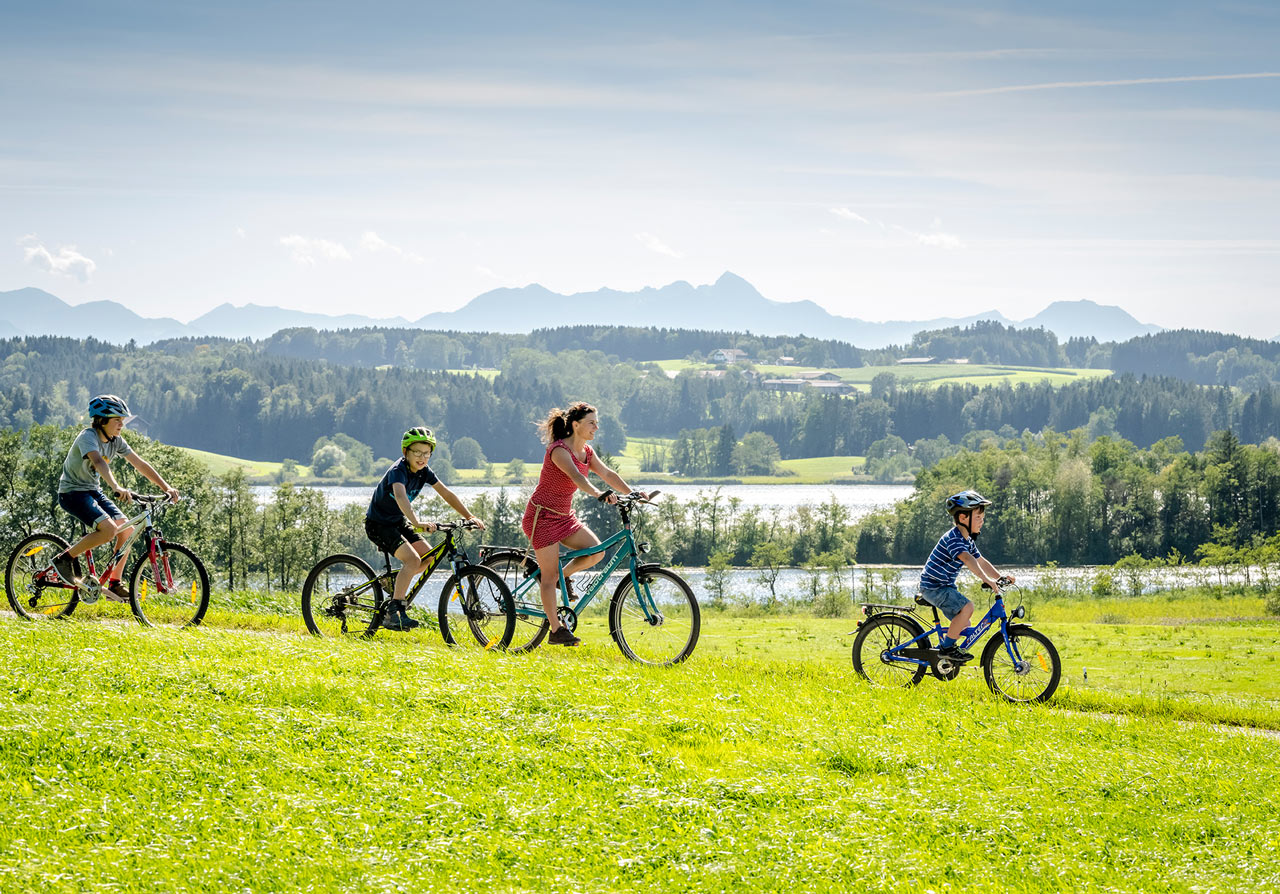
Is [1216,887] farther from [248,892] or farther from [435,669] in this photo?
[435,669]

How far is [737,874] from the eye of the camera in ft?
22.6

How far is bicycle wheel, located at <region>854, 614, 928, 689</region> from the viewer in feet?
42.1

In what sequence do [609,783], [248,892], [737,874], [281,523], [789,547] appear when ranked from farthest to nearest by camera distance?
[789,547]
[281,523]
[609,783]
[737,874]
[248,892]

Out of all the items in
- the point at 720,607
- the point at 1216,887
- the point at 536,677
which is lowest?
the point at 720,607

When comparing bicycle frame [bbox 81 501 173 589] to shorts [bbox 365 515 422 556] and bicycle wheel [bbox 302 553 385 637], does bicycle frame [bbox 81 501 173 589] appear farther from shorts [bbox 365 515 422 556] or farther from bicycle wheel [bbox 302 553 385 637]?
shorts [bbox 365 515 422 556]

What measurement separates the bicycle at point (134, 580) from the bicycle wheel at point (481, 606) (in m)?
3.15

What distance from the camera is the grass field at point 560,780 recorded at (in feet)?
22.2

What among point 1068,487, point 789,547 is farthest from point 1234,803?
point 1068,487

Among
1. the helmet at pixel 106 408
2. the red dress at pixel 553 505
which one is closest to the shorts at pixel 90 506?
the helmet at pixel 106 408

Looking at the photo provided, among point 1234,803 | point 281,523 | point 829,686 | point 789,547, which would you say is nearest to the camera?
point 1234,803

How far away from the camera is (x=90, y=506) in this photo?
43.3 ft

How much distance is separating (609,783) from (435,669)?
10.1 ft

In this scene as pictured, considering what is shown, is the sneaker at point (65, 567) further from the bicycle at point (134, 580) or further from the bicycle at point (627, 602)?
the bicycle at point (627, 602)

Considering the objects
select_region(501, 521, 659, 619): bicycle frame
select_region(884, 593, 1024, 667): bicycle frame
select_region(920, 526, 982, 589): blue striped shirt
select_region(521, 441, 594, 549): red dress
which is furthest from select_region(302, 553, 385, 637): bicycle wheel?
select_region(920, 526, 982, 589): blue striped shirt
